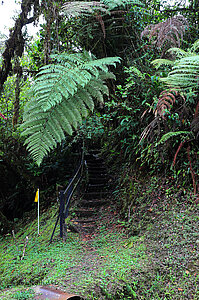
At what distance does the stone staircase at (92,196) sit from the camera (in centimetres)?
514

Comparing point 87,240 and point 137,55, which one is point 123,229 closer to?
point 87,240

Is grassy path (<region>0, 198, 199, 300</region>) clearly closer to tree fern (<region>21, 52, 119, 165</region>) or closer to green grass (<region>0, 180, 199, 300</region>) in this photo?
green grass (<region>0, 180, 199, 300</region>)

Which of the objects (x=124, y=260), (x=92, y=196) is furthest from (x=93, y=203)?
(x=124, y=260)

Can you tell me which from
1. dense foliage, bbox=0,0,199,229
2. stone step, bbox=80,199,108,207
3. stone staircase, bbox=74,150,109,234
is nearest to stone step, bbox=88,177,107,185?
stone staircase, bbox=74,150,109,234

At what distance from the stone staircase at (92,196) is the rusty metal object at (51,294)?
215cm

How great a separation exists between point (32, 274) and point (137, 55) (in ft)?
16.5

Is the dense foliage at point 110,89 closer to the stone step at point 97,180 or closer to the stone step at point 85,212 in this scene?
the stone step at point 97,180

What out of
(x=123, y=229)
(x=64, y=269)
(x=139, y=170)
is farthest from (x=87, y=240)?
(x=139, y=170)

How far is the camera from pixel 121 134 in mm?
5730

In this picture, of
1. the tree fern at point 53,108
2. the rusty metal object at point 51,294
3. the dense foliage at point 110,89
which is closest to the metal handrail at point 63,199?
the dense foliage at point 110,89

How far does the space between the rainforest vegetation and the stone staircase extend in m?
0.27

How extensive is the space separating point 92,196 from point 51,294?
375 centimetres

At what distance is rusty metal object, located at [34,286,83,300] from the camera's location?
2357 millimetres

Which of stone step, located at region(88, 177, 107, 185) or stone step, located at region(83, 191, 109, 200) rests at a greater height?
stone step, located at region(88, 177, 107, 185)
